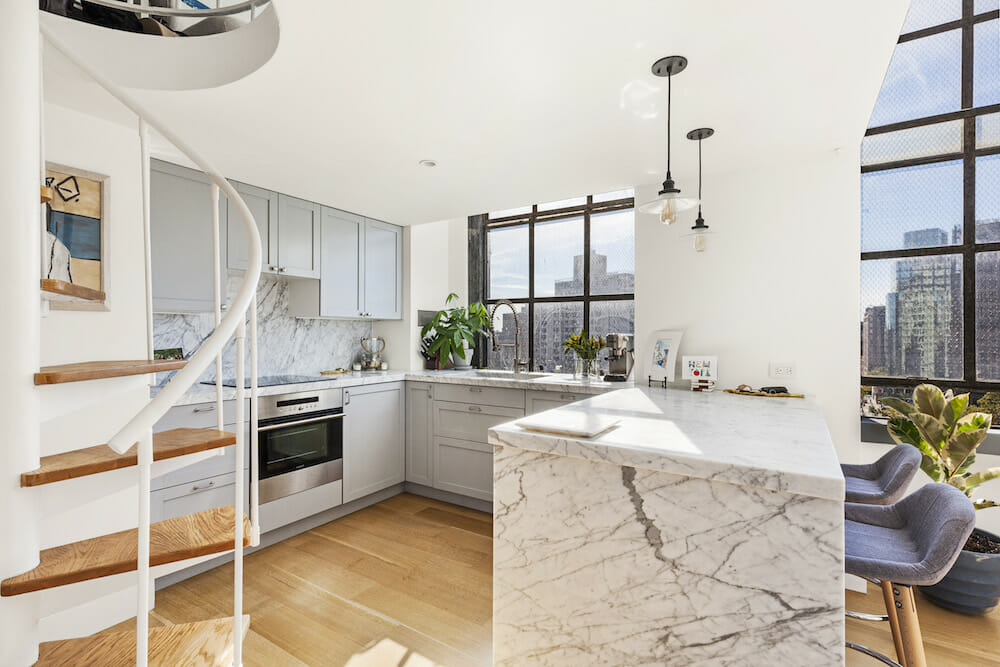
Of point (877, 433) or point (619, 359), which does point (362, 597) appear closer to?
point (619, 359)

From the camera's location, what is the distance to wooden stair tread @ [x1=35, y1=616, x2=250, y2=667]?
3.67 feet

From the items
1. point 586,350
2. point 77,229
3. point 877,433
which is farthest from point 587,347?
point 77,229

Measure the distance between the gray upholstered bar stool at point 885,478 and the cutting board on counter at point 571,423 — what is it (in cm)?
87

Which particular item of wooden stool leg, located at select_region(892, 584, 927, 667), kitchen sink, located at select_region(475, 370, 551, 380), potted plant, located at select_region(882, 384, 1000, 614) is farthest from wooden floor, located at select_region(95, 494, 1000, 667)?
kitchen sink, located at select_region(475, 370, 551, 380)

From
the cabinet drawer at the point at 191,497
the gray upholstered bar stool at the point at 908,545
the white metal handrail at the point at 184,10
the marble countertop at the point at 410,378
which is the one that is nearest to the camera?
the gray upholstered bar stool at the point at 908,545

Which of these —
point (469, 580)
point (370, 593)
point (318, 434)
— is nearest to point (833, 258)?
point (469, 580)

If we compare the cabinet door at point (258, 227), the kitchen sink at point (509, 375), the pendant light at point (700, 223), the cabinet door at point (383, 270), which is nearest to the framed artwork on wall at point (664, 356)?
the pendant light at point (700, 223)

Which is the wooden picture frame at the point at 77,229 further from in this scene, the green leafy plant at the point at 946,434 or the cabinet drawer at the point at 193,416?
the green leafy plant at the point at 946,434

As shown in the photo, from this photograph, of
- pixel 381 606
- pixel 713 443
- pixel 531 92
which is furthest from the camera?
pixel 381 606

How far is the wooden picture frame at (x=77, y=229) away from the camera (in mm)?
1995

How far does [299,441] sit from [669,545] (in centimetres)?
249

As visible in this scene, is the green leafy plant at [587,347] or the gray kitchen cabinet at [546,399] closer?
the gray kitchen cabinet at [546,399]

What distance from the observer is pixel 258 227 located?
10.0ft

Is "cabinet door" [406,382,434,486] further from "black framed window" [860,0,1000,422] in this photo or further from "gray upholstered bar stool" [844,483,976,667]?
"black framed window" [860,0,1000,422]
